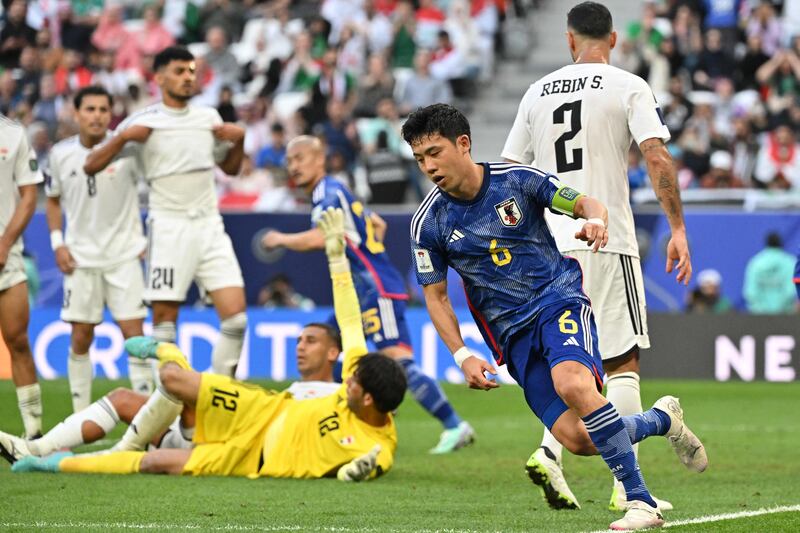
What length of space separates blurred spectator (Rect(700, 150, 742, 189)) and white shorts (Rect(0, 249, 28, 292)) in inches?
446

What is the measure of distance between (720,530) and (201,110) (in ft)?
20.0

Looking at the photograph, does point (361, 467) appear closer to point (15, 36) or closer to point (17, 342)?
point (17, 342)

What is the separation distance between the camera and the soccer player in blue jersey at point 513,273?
6293 millimetres

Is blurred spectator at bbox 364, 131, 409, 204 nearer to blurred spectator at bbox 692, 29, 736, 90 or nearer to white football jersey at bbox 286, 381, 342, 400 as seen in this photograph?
blurred spectator at bbox 692, 29, 736, 90

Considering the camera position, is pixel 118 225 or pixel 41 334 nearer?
pixel 118 225

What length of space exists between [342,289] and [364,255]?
71.7 inches

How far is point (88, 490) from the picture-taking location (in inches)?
304

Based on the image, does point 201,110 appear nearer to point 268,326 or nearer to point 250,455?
point 250,455

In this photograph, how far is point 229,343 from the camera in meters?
10.7

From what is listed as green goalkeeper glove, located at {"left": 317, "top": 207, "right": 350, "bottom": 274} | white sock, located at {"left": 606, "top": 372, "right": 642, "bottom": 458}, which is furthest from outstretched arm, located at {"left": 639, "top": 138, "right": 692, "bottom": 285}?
green goalkeeper glove, located at {"left": 317, "top": 207, "right": 350, "bottom": 274}

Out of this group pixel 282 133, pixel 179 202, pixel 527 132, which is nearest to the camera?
pixel 527 132

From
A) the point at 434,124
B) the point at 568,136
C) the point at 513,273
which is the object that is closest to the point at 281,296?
the point at 568,136

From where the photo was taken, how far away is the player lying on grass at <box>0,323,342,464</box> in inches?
342

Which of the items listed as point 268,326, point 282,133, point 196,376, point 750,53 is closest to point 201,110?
point 196,376
